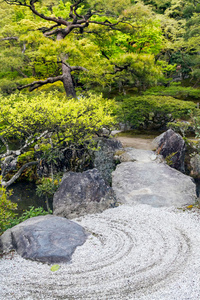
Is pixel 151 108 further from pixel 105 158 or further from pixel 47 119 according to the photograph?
pixel 47 119

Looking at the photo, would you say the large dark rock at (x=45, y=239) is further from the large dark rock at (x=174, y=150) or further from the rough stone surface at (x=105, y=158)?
the large dark rock at (x=174, y=150)

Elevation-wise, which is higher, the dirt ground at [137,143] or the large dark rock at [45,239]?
the large dark rock at [45,239]

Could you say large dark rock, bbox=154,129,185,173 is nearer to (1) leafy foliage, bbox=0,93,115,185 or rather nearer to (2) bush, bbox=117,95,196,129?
(2) bush, bbox=117,95,196,129

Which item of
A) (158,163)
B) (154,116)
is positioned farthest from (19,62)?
(158,163)

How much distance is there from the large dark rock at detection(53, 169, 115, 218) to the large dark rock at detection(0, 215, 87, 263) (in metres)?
1.35

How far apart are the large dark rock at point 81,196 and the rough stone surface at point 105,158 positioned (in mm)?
2459

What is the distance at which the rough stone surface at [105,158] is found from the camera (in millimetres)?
10445

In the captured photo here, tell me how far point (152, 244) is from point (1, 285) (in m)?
2.92

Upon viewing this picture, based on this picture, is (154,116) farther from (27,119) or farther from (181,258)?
(181,258)

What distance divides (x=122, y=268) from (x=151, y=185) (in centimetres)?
449

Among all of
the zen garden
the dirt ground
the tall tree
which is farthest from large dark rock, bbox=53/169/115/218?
the tall tree

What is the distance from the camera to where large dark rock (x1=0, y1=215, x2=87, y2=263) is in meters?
4.75

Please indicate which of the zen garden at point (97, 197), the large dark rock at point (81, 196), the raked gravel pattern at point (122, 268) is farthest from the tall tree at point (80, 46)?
the raked gravel pattern at point (122, 268)

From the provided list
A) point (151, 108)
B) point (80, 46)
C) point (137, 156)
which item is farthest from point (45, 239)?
point (151, 108)
